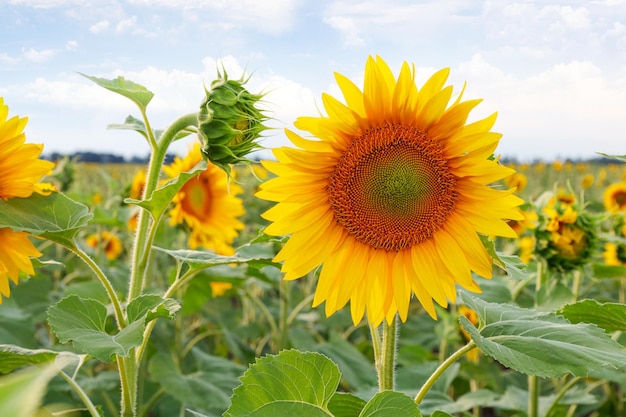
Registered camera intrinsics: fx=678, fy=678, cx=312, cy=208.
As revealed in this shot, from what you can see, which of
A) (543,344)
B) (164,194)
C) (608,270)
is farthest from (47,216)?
(608,270)

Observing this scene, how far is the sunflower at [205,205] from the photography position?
2.93 meters

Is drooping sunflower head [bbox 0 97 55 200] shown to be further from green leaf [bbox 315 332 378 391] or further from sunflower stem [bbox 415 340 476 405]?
green leaf [bbox 315 332 378 391]

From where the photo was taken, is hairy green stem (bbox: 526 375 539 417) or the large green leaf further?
hairy green stem (bbox: 526 375 539 417)

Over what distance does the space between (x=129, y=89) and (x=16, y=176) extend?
0.96 feet

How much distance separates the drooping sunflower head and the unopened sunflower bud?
13.9 inches

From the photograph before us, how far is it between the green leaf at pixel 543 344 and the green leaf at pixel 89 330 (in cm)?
57

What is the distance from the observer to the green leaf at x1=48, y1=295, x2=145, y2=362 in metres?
1.12

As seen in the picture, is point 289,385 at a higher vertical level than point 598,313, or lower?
lower

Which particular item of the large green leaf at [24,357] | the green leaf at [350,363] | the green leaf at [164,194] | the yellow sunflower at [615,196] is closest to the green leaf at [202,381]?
the green leaf at [350,363]

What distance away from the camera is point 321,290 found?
1305mm

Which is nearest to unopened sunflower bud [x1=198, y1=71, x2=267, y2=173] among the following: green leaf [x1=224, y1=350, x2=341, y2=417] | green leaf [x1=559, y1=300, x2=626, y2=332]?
green leaf [x1=224, y1=350, x2=341, y2=417]

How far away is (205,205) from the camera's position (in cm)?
302

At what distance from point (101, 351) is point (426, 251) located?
2.12ft

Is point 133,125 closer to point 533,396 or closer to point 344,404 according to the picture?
point 344,404
